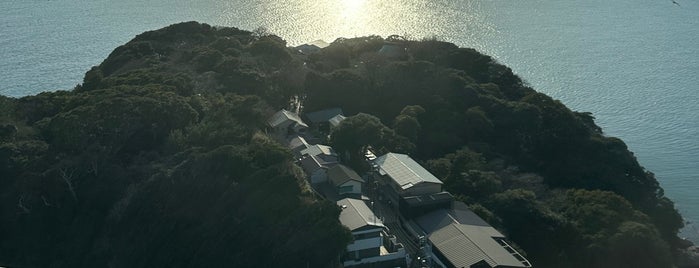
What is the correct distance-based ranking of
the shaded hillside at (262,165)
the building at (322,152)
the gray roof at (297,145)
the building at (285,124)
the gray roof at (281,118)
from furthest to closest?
1. the gray roof at (281,118)
2. the building at (285,124)
3. the gray roof at (297,145)
4. the building at (322,152)
5. the shaded hillside at (262,165)

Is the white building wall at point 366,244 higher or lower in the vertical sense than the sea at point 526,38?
lower

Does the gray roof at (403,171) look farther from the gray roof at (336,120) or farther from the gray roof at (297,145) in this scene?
the gray roof at (336,120)

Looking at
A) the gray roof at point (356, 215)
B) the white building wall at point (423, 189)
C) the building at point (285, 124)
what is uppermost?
the building at point (285, 124)

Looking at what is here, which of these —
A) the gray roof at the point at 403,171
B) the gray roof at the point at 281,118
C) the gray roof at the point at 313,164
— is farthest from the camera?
the gray roof at the point at 281,118

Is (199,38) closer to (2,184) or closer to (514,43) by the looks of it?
(2,184)

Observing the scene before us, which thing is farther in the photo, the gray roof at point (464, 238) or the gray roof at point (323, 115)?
the gray roof at point (323, 115)

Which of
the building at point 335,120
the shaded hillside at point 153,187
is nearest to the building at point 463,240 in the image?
the shaded hillside at point 153,187

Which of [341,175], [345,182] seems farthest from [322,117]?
[345,182]

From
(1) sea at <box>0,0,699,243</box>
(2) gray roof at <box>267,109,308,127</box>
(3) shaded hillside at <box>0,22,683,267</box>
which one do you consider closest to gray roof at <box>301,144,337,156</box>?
(3) shaded hillside at <box>0,22,683,267</box>
